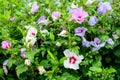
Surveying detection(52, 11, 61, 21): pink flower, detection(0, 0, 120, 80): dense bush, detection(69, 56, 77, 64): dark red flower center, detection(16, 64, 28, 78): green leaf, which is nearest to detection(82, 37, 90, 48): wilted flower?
detection(0, 0, 120, 80): dense bush

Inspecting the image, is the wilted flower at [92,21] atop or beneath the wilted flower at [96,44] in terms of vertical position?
atop

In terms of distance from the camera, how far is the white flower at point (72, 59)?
8.44 ft

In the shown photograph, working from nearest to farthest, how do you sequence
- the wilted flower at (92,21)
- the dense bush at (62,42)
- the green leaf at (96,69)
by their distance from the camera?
the green leaf at (96,69) < the dense bush at (62,42) < the wilted flower at (92,21)

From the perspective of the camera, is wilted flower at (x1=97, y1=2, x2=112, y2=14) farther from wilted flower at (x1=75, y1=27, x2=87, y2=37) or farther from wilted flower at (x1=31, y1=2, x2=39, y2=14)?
wilted flower at (x1=31, y1=2, x2=39, y2=14)

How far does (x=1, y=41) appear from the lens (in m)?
2.84

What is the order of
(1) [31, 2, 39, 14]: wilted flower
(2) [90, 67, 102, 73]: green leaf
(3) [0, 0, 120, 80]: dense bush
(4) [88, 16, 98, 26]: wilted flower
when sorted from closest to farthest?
(2) [90, 67, 102, 73]: green leaf
(3) [0, 0, 120, 80]: dense bush
(4) [88, 16, 98, 26]: wilted flower
(1) [31, 2, 39, 14]: wilted flower

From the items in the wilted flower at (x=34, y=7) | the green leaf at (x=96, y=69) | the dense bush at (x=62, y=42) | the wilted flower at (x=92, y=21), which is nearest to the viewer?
the green leaf at (x=96, y=69)

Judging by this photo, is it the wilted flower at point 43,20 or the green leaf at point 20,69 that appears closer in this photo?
the green leaf at point 20,69

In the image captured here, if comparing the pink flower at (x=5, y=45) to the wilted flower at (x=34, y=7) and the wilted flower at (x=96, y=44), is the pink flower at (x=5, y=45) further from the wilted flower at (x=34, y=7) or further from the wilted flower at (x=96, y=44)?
the wilted flower at (x=96, y=44)

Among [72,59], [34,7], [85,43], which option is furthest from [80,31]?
[34,7]

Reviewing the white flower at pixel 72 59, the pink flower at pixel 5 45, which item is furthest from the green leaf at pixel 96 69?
the pink flower at pixel 5 45

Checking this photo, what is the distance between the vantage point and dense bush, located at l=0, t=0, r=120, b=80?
2.56 metres

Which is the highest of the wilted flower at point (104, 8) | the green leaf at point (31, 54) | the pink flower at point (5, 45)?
the wilted flower at point (104, 8)

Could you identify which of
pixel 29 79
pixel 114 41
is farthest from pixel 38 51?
pixel 114 41
